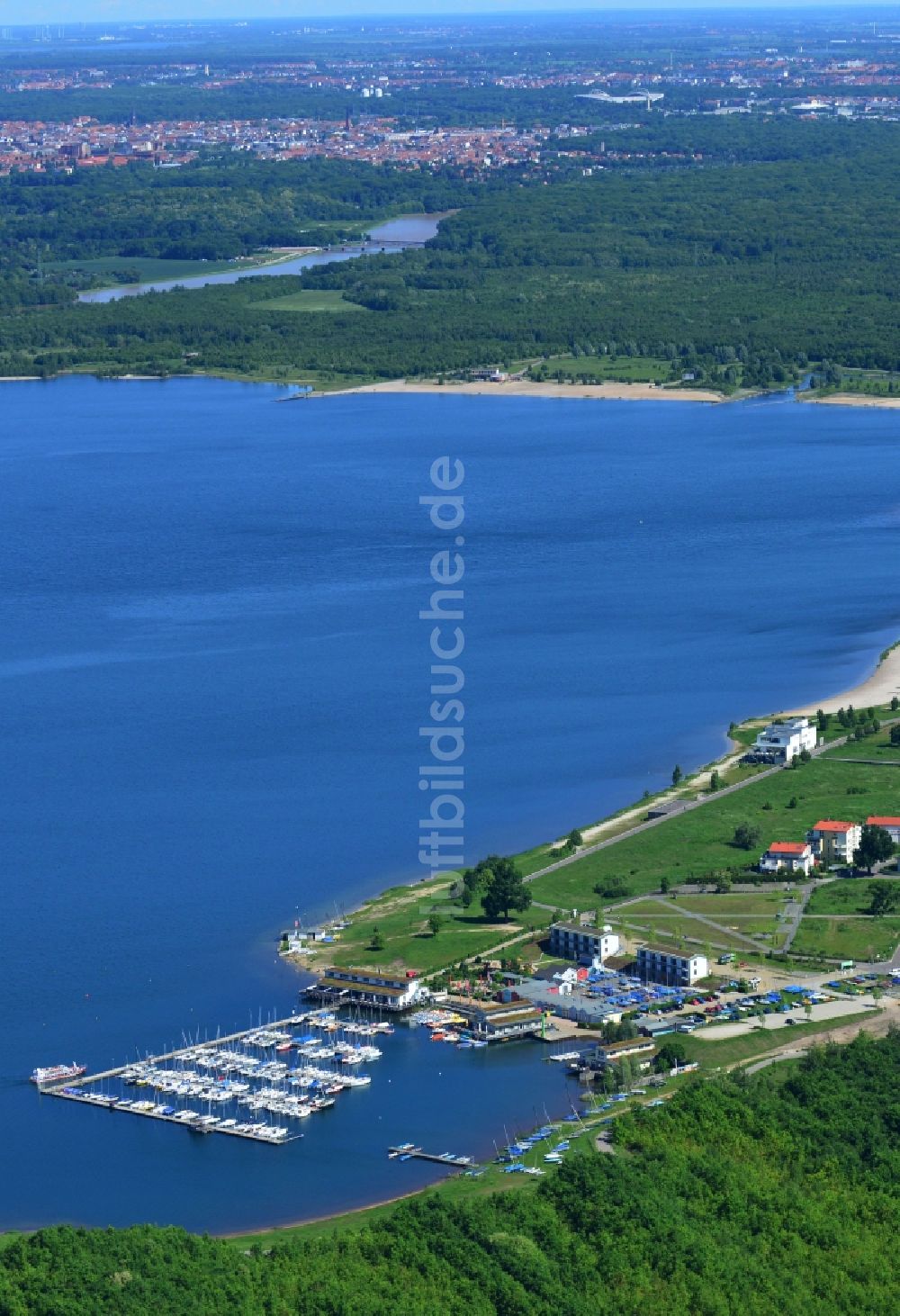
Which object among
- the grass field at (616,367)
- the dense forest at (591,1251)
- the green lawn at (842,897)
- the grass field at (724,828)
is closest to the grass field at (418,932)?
the grass field at (724,828)

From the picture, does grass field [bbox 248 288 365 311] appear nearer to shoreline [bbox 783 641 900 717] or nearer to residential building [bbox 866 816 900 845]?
shoreline [bbox 783 641 900 717]

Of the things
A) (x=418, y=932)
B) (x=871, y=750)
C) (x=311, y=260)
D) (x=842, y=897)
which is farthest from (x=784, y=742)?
(x=311, y=260)

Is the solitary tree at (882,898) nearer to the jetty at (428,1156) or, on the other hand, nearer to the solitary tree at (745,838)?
the solitary tree at (745,838)

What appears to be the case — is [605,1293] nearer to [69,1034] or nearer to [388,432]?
[69,1034]

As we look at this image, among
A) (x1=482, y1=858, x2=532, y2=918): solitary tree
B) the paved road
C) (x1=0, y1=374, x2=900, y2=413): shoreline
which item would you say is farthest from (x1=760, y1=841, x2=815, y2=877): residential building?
(x1=0, y1=374, x2=900, y2=413): shoreline

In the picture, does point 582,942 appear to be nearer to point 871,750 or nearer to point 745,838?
point 745,838

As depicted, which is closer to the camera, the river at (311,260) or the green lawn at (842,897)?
the green lawn at (842,897)
